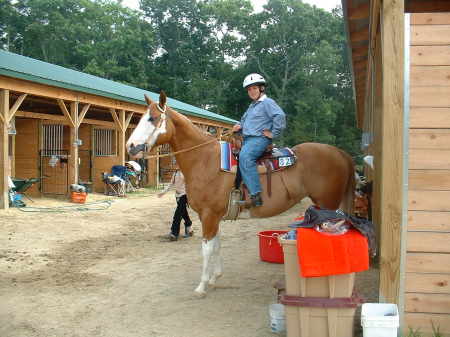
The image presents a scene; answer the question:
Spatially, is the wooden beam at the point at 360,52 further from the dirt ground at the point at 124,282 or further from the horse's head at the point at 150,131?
the horse's head at the point at 150,131

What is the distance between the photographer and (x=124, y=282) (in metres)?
5.70

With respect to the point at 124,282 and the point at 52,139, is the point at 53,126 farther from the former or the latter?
the point at 124,282

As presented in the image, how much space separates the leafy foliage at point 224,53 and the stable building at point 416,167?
121 feet

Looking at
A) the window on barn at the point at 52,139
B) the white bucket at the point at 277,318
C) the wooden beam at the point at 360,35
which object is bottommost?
the white bucket at the point at 277,318

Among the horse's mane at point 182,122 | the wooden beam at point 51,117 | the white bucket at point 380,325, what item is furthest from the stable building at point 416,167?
the wooden beam at point 51,117

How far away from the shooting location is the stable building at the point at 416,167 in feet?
11.2

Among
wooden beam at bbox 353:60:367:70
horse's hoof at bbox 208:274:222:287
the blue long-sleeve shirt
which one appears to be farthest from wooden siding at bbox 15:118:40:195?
the blue long-sleeve shirt

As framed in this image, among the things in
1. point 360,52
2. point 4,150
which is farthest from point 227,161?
point 4,150

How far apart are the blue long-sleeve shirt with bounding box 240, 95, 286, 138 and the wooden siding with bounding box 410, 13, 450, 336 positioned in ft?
6.08

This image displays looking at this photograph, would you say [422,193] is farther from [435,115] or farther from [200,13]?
[200,13]

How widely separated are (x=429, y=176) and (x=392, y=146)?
36cm

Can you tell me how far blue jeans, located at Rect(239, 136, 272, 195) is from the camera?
504 centimetres

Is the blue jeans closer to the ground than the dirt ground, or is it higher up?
higher up

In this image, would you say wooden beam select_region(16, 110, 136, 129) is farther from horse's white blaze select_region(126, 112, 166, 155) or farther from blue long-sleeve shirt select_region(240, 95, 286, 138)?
blue long-sleeve shirt select_region(240, 95, 286, 138)
